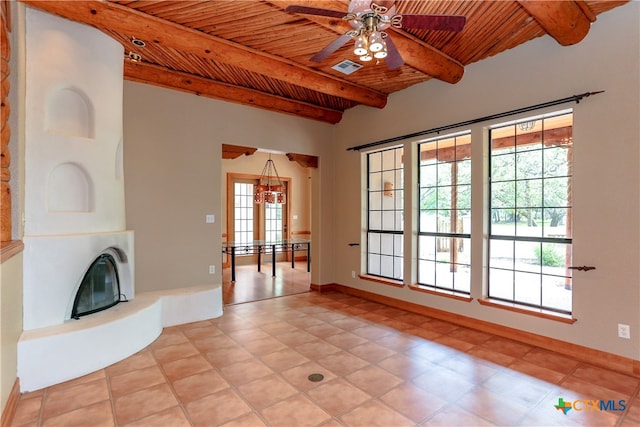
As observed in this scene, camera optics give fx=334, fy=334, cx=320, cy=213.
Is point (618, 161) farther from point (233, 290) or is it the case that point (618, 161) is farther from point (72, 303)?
point (233, 290)

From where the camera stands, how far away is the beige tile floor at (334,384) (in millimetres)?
2234

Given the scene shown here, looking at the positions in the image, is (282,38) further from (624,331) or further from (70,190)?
(624,331)

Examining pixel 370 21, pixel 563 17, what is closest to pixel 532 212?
pixel 563 17

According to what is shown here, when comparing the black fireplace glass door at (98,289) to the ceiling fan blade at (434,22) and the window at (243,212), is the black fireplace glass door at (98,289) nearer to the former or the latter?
the ceiling fan blade at (434,22)

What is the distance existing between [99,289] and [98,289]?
0.02 meters

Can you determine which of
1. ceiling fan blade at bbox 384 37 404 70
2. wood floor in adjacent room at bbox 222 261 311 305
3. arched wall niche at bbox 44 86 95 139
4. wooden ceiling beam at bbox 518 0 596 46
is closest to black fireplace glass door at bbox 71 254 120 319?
arched wall niche at bbox 44 86 95 139

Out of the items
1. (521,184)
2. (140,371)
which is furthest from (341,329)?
(521,184)

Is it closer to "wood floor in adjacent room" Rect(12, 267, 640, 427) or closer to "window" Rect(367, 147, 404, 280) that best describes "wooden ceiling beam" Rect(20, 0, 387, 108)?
"window" Rect(367, 147, 404, 280)

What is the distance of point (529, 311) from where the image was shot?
348 cm

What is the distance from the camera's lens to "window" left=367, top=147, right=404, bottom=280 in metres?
5.10

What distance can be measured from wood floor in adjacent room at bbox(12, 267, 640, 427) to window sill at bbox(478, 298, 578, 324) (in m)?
0.34

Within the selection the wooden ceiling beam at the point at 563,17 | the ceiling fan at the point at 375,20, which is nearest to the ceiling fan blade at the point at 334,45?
the ceiling fan at the point at 375,20

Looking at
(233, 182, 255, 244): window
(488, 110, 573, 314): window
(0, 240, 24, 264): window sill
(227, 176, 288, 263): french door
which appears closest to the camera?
(0, 240, 24, 264): window sill

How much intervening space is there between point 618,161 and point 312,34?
3007 millimetres
